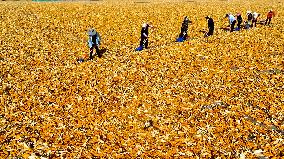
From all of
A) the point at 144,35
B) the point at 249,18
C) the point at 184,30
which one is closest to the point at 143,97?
the point at 144,35

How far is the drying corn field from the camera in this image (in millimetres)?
12078

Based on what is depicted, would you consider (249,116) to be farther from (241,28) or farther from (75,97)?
(241,28)

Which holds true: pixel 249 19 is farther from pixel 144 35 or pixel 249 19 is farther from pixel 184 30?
pixel 144 35

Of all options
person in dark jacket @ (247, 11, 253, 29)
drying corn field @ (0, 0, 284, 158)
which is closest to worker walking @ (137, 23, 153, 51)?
drying corn field @ (0, 0, 284, 158)

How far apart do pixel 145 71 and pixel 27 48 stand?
12.2 metres

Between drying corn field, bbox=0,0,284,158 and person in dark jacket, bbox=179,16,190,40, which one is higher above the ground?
person in dark jacket, bbox=179,16,190,40

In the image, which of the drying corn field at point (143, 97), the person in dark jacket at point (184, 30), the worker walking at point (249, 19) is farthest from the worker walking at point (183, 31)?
the worker walking at point (249, 19)

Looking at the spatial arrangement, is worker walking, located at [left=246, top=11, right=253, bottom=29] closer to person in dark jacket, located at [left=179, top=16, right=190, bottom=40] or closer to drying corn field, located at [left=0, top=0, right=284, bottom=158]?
drying corn field, located at [left=0, top=0, right=284, bottom=158]

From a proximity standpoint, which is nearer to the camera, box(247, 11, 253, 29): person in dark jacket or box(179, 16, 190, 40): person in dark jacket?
box(179, 16, 190, 40): person in dark jacket

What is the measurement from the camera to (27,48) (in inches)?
1086

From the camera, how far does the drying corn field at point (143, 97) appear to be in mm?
12078

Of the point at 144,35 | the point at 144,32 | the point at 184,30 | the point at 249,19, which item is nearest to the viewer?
the point at 144,32

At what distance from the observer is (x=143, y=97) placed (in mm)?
16719

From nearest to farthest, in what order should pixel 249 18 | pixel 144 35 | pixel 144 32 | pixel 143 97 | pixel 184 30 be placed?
pixel 143 97, pixel 144 32, pixel 144 35, pixel 184 30, pixel 249 18
